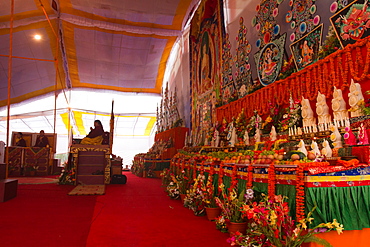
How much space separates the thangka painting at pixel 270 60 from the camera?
598cm

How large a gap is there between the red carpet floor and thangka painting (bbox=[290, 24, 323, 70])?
327 cm


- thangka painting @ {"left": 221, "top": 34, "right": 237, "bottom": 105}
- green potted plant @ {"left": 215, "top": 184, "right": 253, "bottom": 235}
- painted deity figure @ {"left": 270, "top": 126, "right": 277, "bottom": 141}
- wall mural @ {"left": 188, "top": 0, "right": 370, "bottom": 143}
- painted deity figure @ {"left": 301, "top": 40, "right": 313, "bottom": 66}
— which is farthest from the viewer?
thangka painting @ {"left": 221, "top": 34, "right": 237, "bottom": 105}

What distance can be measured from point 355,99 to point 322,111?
0.62 m

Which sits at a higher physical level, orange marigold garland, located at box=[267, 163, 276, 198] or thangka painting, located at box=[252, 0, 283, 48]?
thangka painting, located at box=[252, 0, 283, 48]

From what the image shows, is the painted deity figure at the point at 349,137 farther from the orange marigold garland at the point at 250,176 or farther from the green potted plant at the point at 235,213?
the green potted plant at the point at 235,213

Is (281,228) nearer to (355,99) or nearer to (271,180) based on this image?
→ (271,180)

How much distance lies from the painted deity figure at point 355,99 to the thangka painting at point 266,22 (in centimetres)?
274

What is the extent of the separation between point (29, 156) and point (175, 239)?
34.6ft

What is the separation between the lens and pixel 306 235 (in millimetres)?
2225

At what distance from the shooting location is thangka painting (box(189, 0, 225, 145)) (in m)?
9.37

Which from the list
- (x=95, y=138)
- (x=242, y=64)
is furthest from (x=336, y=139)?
(x=95, y=138)

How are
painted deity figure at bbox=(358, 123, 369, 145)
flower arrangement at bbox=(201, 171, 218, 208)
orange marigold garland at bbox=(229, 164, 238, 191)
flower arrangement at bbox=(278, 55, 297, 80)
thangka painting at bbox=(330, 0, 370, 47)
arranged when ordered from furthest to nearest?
1. flower arrangement at bbox=(278, 55, 297, 80)
2. flower arrangement at bbox=(201, 171, 218, 208)
3. thangka painting at bbox=(330, 0, 370, 47)
4. orange marigold garland at bbox=(229, 164, 238, 191)
5. painted deity figure at bbox=(358, 123, 369, 145)

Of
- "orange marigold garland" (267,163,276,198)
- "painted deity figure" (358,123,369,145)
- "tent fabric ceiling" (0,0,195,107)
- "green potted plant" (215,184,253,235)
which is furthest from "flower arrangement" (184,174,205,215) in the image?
"tent fabric ceiling" (0,0,195,107)

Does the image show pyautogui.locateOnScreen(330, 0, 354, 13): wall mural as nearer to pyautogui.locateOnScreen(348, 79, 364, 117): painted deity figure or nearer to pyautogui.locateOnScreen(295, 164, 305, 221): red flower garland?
pyautogui.locateOnScreen(348, 79, 364, 117): painted deity figure
